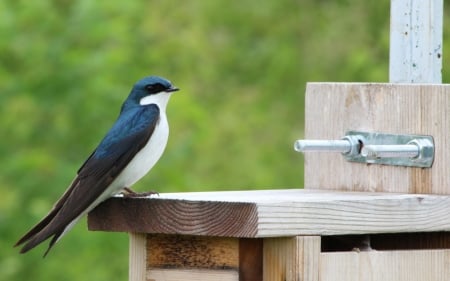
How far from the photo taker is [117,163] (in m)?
3.57

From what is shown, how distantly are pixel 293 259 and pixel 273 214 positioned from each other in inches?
5.6

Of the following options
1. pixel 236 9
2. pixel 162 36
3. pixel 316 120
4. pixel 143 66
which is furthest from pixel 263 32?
pixel 316 120

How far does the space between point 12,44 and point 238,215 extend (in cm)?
458

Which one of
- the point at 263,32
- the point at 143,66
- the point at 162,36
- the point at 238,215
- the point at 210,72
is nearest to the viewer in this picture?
the point at 238,215

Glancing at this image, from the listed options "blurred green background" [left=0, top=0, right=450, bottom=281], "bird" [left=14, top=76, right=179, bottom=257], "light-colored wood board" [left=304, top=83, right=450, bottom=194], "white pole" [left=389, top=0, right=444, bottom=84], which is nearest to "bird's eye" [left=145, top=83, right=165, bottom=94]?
"bird" [left=14, top=76, right=179, bottom=257]

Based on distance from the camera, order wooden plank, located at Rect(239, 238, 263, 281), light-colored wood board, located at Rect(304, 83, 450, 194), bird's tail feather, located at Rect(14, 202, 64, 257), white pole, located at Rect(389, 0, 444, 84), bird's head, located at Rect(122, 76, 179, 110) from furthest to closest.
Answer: bird's head, located at Rect(122, 76, 179, 110), white pole, located at Rect(389, 0, 444, 84), light-colored wood board, located at Rect(304, 83, 450, 194), bird's tail feather, located at Rect(14, 202, 64, 257), wooden plank, located at Rect(239, 238, 263, 281)

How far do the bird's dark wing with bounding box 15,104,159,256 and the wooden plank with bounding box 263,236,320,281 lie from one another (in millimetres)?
555

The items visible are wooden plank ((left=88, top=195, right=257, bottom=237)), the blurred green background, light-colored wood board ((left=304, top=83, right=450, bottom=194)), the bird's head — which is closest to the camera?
wooden plank ((left=88, top=195, right=257, bottom=237))

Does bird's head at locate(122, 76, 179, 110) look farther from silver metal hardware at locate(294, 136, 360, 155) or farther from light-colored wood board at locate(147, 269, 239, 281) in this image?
light-colored wood board at locate(147, 269, 239, 281)

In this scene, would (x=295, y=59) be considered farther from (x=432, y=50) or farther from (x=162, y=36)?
(x=432, y=50)

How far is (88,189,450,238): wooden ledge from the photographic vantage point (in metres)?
2.96

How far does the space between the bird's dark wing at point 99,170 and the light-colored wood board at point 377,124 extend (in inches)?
18.8

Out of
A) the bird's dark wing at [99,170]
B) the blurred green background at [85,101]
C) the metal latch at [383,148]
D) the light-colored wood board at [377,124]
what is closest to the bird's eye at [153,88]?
the bird's dark wing at [99,170]

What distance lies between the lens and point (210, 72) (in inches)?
419
